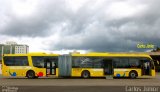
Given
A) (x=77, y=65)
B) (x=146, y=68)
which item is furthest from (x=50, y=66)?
(x=146, y=68)

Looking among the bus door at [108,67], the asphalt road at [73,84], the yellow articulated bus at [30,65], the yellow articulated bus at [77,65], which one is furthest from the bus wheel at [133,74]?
the yellow articulated bus at [30,65]

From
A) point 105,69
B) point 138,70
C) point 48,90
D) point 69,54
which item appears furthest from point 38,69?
point 48,90

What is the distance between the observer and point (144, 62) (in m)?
38.3

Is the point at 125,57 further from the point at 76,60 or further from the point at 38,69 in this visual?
the point at 38,69

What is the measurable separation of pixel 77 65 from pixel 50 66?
110 inches

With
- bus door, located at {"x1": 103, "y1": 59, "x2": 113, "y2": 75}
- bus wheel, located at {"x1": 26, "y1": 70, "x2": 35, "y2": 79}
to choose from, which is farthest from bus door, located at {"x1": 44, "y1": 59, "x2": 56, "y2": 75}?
bus door, located at {"x1": 103, "y1": 59, "x2": 113, "y2": 75}

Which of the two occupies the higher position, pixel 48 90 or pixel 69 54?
pixel 69 54

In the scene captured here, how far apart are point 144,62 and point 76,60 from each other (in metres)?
7.11

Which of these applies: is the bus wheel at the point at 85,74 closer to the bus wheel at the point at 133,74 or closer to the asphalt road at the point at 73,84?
the bus wheel at the point at 133,74

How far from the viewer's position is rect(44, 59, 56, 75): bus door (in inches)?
1486

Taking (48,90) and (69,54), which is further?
(69,54)

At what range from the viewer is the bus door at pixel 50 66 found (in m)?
37.8

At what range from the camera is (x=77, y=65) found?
38.0 m

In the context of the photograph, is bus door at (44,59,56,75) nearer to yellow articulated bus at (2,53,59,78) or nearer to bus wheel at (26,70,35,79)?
yellow articulated bus at (2,53,59,78)
